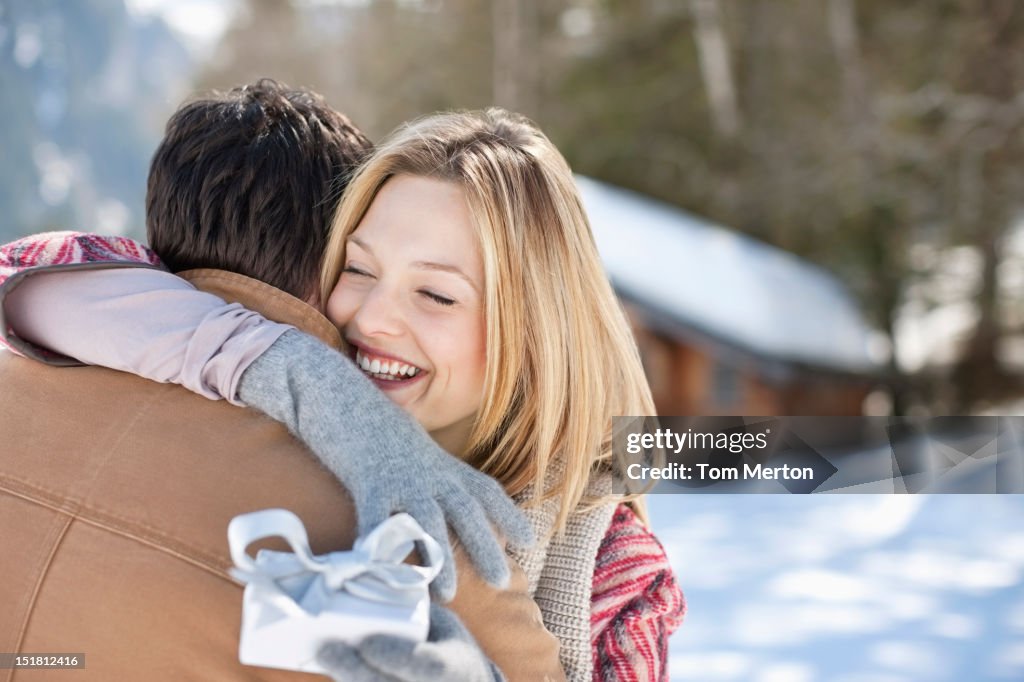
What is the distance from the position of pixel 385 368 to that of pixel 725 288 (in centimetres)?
831

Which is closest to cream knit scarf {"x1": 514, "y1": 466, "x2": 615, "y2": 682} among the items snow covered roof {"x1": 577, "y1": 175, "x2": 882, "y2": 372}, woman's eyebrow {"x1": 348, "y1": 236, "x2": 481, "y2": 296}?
woman's eyebrow {"x1": 348, "y1": 236, "x2": 481, "y2": 296}

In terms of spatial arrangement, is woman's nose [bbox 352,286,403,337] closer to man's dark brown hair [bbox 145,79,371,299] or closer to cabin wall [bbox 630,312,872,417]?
man's dark brown hair [bbox 145,79,371,299]

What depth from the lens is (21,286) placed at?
1.45m

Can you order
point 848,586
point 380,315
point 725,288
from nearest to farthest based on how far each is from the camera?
point 380,315, point 848,586, point 725,288

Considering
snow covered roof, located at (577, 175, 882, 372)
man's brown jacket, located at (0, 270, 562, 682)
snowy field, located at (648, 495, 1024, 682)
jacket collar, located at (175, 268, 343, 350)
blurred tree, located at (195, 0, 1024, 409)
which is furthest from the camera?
blurred tree, located at (195, 0, 1024, 409)

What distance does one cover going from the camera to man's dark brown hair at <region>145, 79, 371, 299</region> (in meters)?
1.62

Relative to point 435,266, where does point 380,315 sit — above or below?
below

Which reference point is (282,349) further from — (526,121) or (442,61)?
(442,61)

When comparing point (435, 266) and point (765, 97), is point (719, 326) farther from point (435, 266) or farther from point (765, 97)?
point (765, 97)

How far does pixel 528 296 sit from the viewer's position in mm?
1872

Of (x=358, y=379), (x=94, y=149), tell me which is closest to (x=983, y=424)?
(x=358, y=379)

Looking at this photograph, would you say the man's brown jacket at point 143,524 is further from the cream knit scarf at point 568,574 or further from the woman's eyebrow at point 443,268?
the woman's eyebrow at point 443,268

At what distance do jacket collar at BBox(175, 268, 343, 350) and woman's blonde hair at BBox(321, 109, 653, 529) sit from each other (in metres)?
0.23

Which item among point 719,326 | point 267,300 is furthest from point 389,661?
point 719,326
